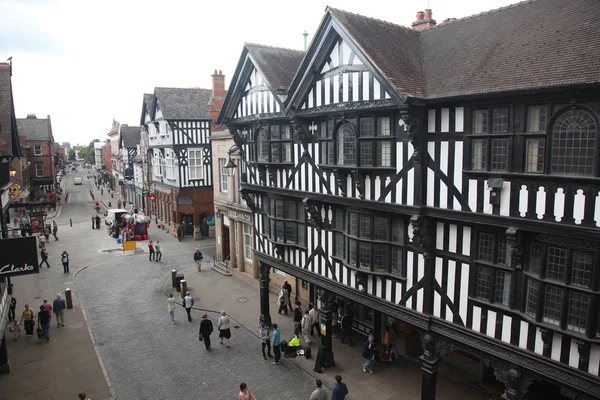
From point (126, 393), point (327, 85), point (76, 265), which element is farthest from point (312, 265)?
point (76, 265)

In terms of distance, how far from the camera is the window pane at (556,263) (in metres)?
8.19

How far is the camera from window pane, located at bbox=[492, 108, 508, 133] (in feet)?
29.1

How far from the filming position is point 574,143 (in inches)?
308

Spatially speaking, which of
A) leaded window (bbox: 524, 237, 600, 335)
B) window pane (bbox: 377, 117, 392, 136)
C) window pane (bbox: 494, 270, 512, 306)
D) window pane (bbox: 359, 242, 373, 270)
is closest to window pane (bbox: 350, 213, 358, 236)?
window pane (bbox: 359, 242, 373, 270)

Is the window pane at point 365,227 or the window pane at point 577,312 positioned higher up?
the window pane at point 365,227

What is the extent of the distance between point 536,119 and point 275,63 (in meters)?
9.67

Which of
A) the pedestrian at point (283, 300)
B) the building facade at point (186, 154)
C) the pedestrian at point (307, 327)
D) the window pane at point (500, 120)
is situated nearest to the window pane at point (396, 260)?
the window pane at point (500, 120)

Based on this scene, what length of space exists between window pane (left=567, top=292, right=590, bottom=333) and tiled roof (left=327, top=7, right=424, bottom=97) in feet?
17.3

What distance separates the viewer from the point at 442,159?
9977 millimetres

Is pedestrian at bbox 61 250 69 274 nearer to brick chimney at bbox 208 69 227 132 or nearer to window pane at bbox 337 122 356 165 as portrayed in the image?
brick chimney at bbox 208 69 227 132

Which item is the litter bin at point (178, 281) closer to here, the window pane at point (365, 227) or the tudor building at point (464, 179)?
the tudor building at point (464, 179)

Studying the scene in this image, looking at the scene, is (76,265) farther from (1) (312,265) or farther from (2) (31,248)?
(1) (312,265)

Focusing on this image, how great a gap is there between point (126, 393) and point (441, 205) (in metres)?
11.1

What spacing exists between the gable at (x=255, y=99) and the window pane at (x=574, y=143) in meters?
8.51
